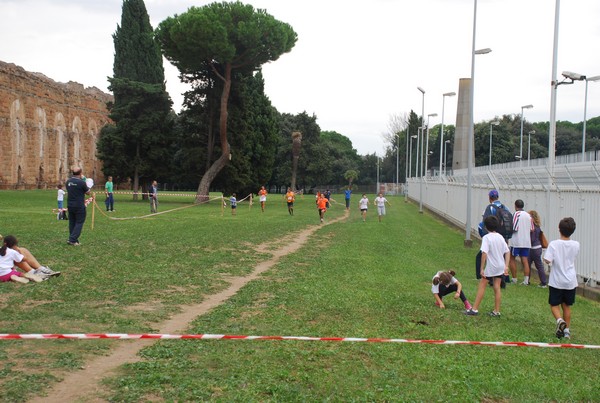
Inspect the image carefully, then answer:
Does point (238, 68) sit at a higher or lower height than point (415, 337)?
higher

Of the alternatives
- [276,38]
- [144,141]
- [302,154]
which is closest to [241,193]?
[144,141]

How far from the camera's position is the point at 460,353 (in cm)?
675

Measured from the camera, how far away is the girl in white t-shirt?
9.91 metres

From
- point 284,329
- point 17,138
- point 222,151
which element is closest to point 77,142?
point 17,138

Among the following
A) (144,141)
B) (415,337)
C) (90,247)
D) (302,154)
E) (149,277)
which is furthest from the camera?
(302,154)

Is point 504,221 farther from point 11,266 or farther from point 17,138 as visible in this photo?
point 17,138

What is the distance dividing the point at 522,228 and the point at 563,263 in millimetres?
5026

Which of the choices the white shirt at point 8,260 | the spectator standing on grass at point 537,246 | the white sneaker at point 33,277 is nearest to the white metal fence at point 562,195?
the spectator standing on grass at point 537,246

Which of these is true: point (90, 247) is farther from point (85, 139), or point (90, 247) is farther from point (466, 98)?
point (85, 139)

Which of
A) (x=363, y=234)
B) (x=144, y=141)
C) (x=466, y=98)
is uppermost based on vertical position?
(x=466, y=98)

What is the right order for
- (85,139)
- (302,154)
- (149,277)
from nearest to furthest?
1. (149,277)
2. (85,139)
3. (302,154)

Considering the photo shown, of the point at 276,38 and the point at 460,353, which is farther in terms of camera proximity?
the point at 276,38

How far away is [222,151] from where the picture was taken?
1896 inches

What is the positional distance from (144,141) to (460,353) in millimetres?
45443
